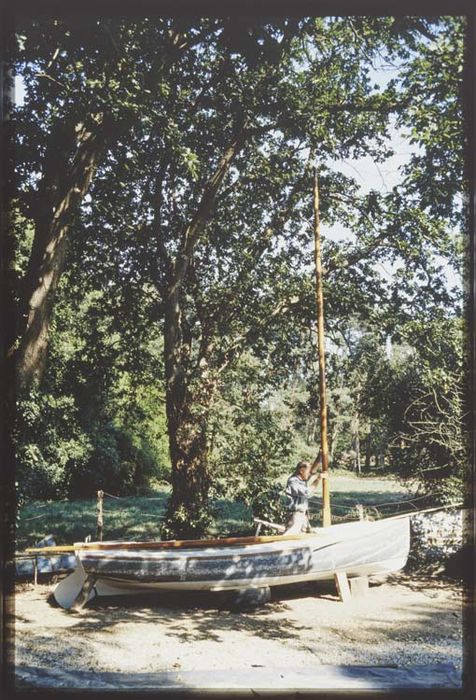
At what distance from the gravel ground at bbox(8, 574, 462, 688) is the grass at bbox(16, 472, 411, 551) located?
6.28ft

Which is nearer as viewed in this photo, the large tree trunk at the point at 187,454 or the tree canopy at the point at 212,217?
the tree canopy at the point at 212,217

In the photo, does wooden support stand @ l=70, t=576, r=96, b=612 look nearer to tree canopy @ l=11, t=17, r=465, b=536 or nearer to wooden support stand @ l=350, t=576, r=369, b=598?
tree canopy @ l=11, t=17, r=465, b=536

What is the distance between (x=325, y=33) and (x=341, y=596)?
6.05 meters

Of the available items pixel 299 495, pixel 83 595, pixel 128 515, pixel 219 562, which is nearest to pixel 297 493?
pixel 299 495

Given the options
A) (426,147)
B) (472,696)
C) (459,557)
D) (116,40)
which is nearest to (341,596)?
(459,557)

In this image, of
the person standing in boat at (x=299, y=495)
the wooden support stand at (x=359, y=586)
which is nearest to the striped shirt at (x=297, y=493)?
the person standing in boat at (x=299, y=495)

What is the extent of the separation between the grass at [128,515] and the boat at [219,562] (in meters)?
1.84

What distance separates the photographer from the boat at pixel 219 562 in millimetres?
4816

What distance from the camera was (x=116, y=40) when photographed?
3.85m

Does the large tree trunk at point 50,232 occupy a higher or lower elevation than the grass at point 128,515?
higher

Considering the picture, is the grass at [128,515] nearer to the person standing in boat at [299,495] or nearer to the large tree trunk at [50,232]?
the person standing in boat at [299,495]

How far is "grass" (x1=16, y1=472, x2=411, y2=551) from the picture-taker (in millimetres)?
8469

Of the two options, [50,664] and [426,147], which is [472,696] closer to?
[50,664]

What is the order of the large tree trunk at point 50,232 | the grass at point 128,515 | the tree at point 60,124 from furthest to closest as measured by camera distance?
the grass at point 128,515 → the large tree trunk at point 50,232 → the tree at point 60,124
